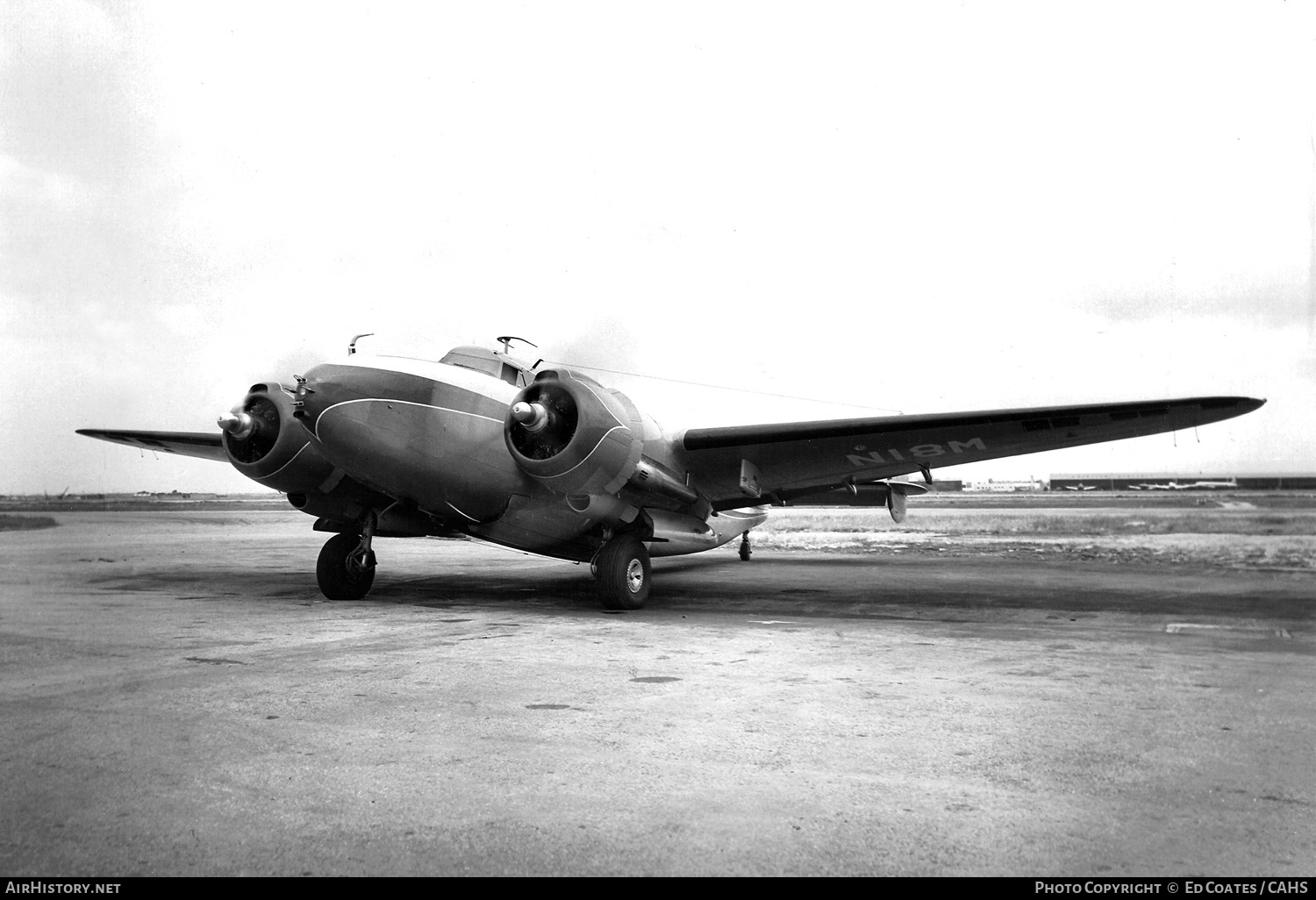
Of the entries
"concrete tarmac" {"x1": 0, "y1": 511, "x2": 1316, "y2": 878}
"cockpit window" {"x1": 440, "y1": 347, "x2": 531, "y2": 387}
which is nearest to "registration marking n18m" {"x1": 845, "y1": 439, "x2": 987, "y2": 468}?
"concrete tarmac" {"x1": 0, "y1": 511, "x2": 1316, "y2": 878}

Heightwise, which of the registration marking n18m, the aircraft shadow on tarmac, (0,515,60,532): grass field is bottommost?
the aircraft shadow on tarmac

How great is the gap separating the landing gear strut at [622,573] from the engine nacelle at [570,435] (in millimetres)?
1019

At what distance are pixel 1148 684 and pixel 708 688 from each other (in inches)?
123

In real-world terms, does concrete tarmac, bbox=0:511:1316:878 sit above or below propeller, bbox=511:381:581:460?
below

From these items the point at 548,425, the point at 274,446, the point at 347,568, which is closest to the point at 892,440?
the point at 548,425

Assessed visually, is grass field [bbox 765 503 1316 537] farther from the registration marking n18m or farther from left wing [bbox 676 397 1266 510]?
the registration marking n18m

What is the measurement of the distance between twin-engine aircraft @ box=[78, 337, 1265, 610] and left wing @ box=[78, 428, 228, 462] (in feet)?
15.5

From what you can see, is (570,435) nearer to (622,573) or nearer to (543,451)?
(543,451)

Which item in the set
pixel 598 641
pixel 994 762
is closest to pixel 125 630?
pixel 598 641

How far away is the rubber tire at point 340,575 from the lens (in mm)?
11602

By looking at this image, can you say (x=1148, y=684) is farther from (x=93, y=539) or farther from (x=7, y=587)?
(x=93, y=539)

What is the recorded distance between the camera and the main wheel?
10.8m

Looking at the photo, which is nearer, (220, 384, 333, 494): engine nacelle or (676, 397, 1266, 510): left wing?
(676, 397, 1266, 510): left wing
